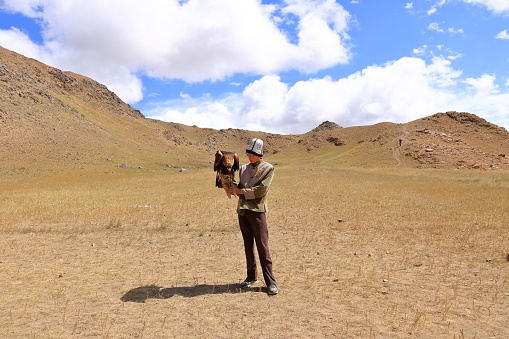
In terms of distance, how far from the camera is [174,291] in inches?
242

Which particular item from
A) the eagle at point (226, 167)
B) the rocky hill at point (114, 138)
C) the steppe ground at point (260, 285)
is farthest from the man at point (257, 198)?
the rocky hill at point (114, 138)

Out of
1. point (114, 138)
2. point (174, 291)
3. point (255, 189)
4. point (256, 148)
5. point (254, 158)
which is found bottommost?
point (174, 291)

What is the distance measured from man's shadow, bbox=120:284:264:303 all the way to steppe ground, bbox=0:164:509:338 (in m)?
0.03

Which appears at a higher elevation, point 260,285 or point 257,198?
point 257,198

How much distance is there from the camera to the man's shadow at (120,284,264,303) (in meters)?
5.84

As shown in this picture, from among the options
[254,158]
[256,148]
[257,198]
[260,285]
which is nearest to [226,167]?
[254,158]

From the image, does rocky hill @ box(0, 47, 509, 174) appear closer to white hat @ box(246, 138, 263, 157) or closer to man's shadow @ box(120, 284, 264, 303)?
man's shadow @ box(120, 284, 264, 303)

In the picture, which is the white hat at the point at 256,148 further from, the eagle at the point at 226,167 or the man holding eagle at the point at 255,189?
the eagle at the point at 226,167

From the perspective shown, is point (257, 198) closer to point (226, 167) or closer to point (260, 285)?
point (226, 167)

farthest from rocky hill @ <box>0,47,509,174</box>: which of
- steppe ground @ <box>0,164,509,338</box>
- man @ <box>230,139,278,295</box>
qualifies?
man @ <box>230,139,278,295</box>

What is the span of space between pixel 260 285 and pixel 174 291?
64.1 inches

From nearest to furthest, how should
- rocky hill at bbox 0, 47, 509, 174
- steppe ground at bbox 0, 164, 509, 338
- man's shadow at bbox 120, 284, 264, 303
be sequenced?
steppe ground at bbox 0, 164, 509, 338, man's shadow at bbox 120, 284, 264, 303, rocky hill at bbox 0, 47, 509, 174

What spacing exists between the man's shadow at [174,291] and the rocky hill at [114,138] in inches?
1648

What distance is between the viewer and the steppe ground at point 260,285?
15.4ft
